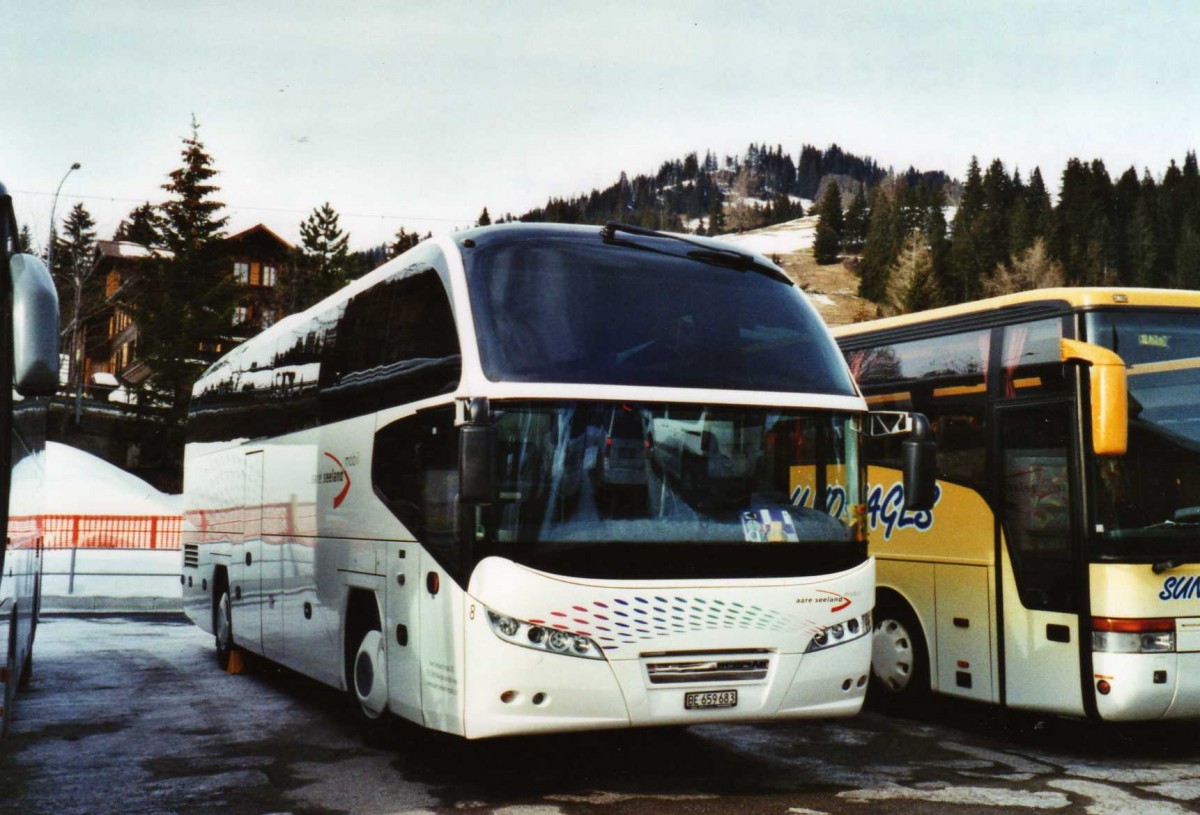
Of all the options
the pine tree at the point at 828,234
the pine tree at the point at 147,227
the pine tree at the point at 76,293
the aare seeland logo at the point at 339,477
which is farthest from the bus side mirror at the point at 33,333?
the pine tree at the point at 828,234

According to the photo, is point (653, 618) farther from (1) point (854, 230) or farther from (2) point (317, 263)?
(1) point (854, 230)

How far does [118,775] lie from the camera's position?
25.3 ft

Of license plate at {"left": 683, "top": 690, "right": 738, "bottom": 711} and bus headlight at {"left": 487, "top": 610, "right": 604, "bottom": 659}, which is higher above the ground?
bus headlight at {"left": 487, "top": 610, "right": 604, "bottom": 659}

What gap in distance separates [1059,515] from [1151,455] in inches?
28.4

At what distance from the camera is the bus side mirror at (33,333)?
4.93m

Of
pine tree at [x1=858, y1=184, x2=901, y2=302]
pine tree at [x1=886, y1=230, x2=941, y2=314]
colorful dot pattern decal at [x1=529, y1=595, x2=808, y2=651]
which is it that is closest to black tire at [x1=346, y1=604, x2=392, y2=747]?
colorful dot pattern decal at [x1=529, y1=595, x2=808, y2=651]

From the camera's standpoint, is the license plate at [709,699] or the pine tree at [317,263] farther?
the pine tree at [317,263]

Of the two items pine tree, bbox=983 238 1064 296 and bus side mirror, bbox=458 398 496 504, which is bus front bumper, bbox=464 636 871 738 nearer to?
bus side mirror, bbox=458 398 496 504

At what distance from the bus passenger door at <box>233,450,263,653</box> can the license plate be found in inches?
230

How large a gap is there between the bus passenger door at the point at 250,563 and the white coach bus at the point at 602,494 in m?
3.21

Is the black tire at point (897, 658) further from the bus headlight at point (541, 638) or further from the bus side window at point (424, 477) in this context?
the bus side window at point (424, 477)

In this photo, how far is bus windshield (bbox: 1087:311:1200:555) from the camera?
323 inches

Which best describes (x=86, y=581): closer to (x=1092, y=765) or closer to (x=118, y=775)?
(x=118, y=775)

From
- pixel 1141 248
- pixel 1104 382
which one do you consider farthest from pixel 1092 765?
pixel 1141 248
